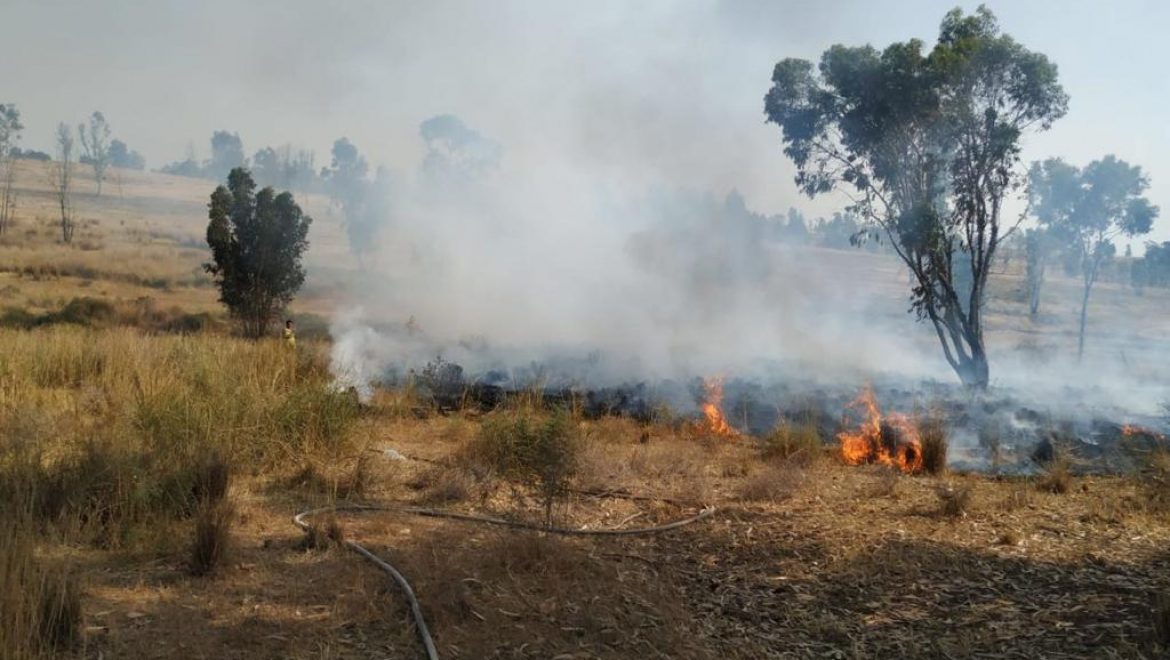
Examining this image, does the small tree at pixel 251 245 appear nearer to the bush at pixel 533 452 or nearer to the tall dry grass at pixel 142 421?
the tall dry grass at pixel 142 421

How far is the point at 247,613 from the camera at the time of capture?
4.04 metres

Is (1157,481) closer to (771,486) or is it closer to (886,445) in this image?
(886,445)

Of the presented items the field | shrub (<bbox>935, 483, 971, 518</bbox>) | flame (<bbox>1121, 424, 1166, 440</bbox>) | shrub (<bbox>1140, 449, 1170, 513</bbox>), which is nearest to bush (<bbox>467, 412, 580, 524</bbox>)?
the field

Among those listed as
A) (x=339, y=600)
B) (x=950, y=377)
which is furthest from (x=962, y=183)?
(x=339, y=600)

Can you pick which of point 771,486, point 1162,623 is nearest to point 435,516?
point 771,486

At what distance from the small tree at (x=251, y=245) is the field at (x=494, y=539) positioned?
1039 centimetres

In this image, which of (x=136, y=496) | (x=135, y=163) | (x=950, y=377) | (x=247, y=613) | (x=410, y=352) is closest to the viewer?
(x=247, y=613)

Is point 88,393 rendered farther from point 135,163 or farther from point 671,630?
point 135,163

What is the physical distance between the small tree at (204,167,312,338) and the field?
10387 mm

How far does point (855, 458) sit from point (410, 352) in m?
10.9

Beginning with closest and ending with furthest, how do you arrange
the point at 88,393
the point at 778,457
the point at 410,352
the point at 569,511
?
1. the point at 569,511
2. the point at 88,393
3. the point at 778,457
4. the point at 410,352

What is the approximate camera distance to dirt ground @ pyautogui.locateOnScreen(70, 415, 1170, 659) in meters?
3.91

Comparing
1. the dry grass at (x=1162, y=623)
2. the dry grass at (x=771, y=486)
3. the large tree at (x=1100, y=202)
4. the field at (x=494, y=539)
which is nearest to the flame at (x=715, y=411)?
the field at (x=494, y=539)

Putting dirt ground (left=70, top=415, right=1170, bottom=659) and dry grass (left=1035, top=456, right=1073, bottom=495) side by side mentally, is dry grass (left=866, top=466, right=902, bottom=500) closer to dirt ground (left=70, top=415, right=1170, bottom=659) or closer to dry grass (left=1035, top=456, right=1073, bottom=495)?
dirt ground (left=70, top=415, right=1170, bottom=659)
